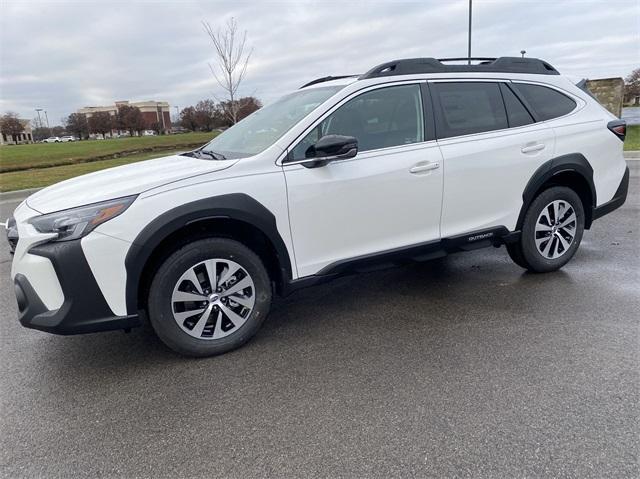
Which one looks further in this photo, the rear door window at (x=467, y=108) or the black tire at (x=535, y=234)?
the black tire at (x=535, y=234)

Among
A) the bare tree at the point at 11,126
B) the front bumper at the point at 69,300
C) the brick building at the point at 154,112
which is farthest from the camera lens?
the brick building at the point at 154,112

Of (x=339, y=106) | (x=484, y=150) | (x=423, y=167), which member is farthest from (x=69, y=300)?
(x=484, y=150)

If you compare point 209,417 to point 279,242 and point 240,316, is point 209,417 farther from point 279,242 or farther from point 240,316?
point 279,242

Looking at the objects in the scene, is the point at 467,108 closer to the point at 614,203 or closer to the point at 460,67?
the point at 460,67

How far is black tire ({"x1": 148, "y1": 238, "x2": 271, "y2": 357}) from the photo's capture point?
2.97 m

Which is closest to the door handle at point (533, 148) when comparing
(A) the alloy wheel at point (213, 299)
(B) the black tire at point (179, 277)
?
(B) the black tire at point (179, 277)

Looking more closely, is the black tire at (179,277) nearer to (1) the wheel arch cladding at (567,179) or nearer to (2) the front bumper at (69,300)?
(2) the front bumper at (69,300)

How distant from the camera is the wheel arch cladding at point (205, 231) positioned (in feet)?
9.39

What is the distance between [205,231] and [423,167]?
170cm

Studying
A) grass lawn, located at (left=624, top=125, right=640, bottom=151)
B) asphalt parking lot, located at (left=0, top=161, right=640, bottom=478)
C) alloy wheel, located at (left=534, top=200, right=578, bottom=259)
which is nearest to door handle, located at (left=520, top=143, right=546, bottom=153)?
alloy wheel, located at (left=534, top=200, right=578, bottom=259)

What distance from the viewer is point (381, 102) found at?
12.1 ft

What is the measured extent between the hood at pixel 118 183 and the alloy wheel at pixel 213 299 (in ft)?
2.00

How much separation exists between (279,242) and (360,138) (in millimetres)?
1027

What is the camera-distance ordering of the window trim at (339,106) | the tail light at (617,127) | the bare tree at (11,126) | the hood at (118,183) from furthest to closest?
1. the bare tree at (11,126)
2. the tail light at (617,127)
3. the window trim at (339,106)
4. the hood at (118,183)
